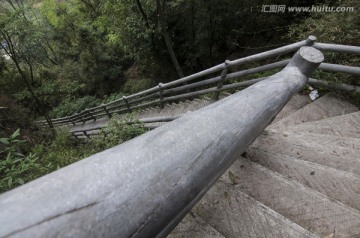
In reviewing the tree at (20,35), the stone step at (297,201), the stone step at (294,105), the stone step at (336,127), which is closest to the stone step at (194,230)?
the stone step at (297,201)

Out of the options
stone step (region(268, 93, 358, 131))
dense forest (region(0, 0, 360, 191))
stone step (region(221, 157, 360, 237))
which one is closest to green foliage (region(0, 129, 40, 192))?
dense forest (region(0, 0, 360, 191))

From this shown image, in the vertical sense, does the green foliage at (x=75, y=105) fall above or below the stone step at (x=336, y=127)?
below

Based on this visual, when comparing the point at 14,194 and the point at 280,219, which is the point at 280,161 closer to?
the point at 280,219

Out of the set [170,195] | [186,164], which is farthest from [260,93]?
[170,195]

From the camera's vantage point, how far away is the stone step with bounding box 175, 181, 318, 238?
1.71 meters

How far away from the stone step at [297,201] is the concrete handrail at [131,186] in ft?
3.59

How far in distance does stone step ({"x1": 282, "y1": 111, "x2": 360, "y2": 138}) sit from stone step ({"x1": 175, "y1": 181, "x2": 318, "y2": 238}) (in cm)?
182

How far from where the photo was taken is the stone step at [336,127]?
3.33 m

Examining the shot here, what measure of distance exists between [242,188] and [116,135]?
3258 mm

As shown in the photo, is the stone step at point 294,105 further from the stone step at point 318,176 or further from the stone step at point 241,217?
the stone step at point 241,217

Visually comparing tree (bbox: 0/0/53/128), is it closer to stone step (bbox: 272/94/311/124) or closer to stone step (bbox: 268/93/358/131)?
stone step (bbox: 272/94/311/124)

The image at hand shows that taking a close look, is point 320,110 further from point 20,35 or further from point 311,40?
point 20,35

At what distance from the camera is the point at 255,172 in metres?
2.33

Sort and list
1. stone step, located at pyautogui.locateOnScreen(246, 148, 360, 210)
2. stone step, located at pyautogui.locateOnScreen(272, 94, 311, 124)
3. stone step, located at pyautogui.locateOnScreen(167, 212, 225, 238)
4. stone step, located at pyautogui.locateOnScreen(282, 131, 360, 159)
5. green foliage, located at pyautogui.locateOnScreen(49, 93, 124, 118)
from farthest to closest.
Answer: green foliage, located at pyautogui.locateOnScreen(49, 93, 124, 118) → stone step, located at pyautogui.locateOnScreen(272, 94, 311, 124) → stone step, located at pyautogui.locateOnScreen(282, 131, 360, 159) → stone step, located at pyautogui.locateOnScreen(246, 148, 360, 210) → stone step, located at pyautogui.locateOnScreen(167, 212, 225, 238)
